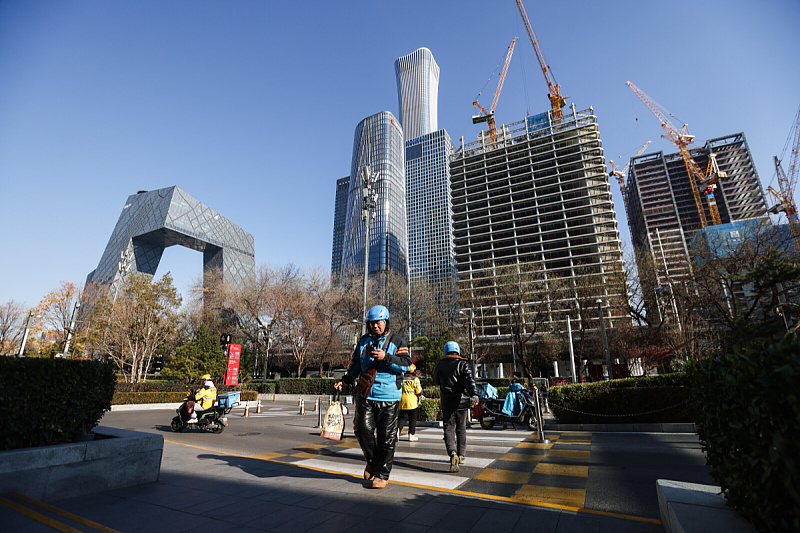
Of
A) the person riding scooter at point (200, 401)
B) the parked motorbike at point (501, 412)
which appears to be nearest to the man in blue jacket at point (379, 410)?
the parked motorbike at point (501, 412)

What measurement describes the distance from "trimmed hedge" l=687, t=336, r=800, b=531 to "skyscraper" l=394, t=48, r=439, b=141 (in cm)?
19785

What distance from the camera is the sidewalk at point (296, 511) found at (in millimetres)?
3096

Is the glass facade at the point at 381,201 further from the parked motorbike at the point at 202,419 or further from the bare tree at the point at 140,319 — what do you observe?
the parked motorbike at the point at 202,419

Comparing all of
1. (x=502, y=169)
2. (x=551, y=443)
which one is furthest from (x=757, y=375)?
(x=502, y=169)

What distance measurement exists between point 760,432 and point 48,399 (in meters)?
6.33

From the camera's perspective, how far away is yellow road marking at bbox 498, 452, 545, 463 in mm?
6070

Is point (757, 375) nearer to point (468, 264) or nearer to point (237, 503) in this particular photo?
point (237, 503)

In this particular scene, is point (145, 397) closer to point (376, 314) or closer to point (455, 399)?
point (455, 399)

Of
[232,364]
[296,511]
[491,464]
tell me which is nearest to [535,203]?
[232,364]

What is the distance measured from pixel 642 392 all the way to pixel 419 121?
640 feet

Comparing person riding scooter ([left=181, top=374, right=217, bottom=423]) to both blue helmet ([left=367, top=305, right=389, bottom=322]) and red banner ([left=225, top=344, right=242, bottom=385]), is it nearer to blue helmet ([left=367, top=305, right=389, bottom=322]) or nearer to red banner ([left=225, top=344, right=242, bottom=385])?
blue helmet ([left=367, top=305, right=389, bottom=322])

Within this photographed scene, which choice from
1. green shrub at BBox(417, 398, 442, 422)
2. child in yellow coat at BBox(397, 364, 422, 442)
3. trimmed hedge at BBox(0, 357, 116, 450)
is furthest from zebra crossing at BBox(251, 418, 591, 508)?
green shrub at BBox(417, 398, 442, 422)

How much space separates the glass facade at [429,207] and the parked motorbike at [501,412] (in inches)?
5035

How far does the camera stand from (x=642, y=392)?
10.1 meters
